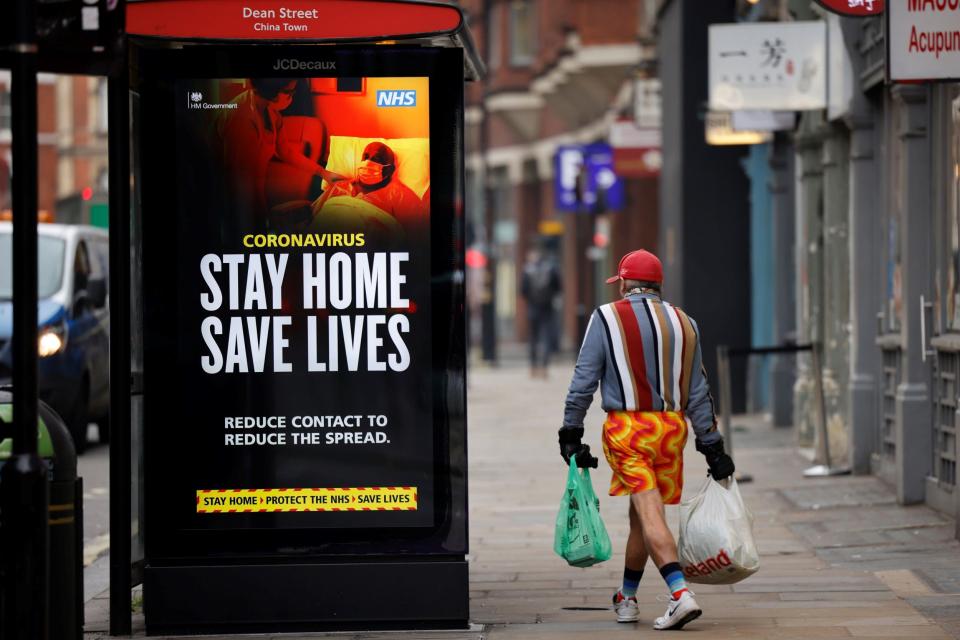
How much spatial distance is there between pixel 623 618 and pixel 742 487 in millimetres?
5542

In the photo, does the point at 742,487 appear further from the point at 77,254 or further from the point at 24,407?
the point at 24,407

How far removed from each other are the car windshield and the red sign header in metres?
9.06

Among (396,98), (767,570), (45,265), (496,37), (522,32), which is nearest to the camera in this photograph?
(396,98)

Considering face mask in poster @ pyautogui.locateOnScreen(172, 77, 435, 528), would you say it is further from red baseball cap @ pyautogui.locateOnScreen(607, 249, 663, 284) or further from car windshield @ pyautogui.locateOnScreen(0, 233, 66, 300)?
car windshield @ pyautogui.locateOnScreen(0, 233, 66, 300)

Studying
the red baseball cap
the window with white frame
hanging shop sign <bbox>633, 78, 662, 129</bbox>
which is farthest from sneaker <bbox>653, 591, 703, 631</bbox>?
the window with white frame

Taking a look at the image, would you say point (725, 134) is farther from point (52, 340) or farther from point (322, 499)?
point (322, 499)

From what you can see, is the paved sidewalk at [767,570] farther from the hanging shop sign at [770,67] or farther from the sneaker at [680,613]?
the hanging shop sign at [770,67]

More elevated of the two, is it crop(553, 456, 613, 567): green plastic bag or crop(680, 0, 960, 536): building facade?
crop(680, 0, 960, 536): building facade

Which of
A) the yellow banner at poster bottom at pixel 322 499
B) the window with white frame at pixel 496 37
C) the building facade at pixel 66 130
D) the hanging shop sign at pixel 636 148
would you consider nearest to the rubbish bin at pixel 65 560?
the yellow banner at poster bottom at pixel 322 499

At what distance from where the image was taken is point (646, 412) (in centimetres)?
788

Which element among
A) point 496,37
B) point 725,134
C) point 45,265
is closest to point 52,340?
point 45,265

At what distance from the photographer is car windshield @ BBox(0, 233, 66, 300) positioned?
16891 mm

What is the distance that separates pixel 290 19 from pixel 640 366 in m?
2.05

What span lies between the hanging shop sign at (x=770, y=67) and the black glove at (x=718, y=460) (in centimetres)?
702
